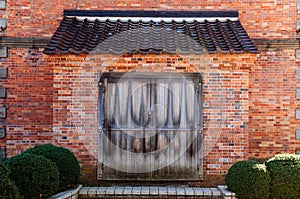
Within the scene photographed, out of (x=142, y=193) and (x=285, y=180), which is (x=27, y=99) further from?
(x=285, y=180)

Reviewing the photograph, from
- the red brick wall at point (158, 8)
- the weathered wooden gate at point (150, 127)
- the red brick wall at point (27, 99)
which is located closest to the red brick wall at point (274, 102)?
the red brick wall at point (158, 8)

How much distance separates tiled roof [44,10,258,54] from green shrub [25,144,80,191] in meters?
2.20

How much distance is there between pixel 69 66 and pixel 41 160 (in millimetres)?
2734

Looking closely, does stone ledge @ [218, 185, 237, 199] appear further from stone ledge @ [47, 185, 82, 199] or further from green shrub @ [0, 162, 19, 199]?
green shrub @ [0, 162, 19, 199]

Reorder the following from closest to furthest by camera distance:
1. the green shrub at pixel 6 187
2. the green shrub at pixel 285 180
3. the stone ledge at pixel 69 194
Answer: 1. the green shrub at pixel 6 187
2. the green shrub at pixel 285 180
3. the stone ledge at pixel 69 194

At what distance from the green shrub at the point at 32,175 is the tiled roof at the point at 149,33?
9.35 ft

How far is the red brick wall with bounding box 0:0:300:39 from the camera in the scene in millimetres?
11211

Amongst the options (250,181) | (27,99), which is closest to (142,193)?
(250,181)

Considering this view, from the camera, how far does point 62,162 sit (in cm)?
812

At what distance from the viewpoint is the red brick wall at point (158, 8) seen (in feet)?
36.8

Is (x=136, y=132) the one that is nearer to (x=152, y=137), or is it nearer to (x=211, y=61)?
(x=152, y=137)

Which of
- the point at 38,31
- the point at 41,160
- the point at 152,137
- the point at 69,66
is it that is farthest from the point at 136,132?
the point at 38,31

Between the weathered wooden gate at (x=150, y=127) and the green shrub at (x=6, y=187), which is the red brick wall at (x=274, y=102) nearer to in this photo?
the weathered wooden gate at (x=150, y=127)

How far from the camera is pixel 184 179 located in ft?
30.8
